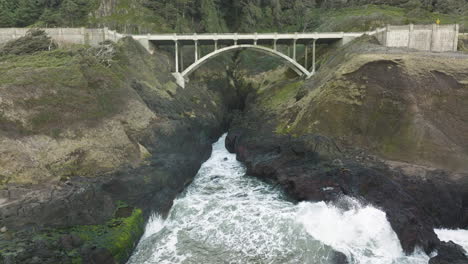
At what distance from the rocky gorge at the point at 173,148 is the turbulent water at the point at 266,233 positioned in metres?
1.01

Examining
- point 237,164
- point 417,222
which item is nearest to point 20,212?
point 237,164

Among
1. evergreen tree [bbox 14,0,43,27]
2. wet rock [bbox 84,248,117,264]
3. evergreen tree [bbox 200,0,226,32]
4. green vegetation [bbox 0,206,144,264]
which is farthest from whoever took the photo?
evergreen tree [bbox 200,0,226,32]

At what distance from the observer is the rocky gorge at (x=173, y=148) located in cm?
1783

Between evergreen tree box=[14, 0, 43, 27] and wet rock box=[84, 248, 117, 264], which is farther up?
evergreen tree box=[14, 0, 43, 27]

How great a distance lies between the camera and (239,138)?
120 ft

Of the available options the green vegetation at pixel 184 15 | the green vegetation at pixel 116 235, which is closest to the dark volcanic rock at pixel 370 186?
the green vegetation at pixel 116 235

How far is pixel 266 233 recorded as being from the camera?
19781 millimetres

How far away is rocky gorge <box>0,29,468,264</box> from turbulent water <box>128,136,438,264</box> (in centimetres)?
101

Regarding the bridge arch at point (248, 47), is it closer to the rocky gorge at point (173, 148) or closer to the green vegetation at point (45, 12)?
the rocky gorge at point (173, 148)

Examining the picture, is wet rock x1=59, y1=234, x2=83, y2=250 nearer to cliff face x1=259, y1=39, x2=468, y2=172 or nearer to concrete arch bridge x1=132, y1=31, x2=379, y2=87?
cliff face x1=259, y1=39, x2=468, y2=172

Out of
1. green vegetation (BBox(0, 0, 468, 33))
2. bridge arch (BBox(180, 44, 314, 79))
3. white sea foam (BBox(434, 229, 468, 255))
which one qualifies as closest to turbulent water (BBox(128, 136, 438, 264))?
white sea foam (BBox(434, 229, 468, 255))

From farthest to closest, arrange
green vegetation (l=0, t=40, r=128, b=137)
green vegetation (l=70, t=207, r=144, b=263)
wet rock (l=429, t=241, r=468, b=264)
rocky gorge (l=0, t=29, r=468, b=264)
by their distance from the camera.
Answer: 1. green vegetation (l=0, t=40, r=128, b=137)
2. rocky gorge (l=0, t=29, r=468, b=264)
3. wet rock (l=429, t=241, r=468, b=264)
4. green vegetation (l=70, t=207, r=144, b=263)

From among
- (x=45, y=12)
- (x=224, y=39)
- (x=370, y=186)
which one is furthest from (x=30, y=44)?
(x=370, y=186)

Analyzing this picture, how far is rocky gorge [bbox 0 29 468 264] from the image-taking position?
1783 centimetres
